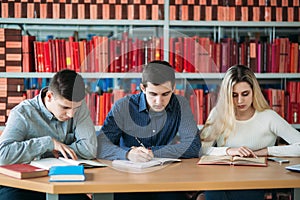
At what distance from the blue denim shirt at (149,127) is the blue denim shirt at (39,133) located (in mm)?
A: 106

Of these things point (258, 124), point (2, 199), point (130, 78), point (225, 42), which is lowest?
point (2, 199)

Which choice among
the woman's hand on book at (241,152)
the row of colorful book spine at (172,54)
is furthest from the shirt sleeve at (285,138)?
the row of colorful book spine at (172,54)

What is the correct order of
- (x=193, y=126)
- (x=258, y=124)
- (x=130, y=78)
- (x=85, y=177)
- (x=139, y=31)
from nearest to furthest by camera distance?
(x=85, y=177)
(x=193, y=126)
(x=258, y=124)
(x=130, y=78)
(x=139, y=31)

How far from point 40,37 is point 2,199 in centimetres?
261

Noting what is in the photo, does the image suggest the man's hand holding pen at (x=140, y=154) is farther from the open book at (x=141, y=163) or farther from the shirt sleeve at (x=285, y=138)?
the shirt sleeve at (x=285, y=138)

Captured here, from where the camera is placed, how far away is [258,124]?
3070 millimetres

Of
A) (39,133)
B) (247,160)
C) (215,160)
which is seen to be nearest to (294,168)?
(247,160)

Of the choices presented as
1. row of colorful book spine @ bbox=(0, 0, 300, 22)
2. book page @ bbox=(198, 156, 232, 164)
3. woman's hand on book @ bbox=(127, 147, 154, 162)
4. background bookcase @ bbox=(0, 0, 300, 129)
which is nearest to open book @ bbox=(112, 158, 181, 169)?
woman's hand on book @ bbox=(127, 147, 154, 162)

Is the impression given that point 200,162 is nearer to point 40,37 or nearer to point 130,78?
point 130,78

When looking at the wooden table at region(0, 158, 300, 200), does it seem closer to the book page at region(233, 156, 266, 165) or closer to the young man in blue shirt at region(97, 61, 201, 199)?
the book page at region(233, 156, 266, 165)

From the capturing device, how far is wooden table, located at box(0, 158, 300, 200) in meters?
2.15

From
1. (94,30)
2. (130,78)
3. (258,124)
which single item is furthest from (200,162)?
(94,30)

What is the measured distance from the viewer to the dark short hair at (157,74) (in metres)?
2.70

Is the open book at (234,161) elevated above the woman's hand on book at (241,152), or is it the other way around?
the woman's hand on book at (241,152)
